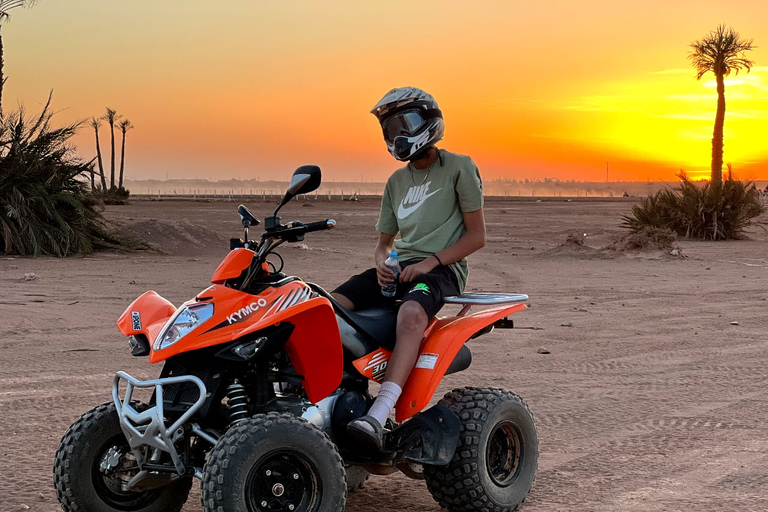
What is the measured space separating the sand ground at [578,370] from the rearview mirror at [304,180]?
198 cm

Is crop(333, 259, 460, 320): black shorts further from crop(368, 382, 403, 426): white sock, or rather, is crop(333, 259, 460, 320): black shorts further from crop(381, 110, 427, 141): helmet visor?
crop(381, 110, 427, 141): helmet visor

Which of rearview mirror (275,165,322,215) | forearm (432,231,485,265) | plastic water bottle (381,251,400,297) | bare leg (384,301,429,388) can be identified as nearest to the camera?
rearview mirror (275,165,322,215)

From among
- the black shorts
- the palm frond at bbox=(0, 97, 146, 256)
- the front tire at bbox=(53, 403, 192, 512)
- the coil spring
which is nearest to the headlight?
the coil spring

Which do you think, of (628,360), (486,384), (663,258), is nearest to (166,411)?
Result: (486,384)

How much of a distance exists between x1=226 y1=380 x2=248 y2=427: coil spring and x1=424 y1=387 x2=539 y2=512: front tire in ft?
4.23

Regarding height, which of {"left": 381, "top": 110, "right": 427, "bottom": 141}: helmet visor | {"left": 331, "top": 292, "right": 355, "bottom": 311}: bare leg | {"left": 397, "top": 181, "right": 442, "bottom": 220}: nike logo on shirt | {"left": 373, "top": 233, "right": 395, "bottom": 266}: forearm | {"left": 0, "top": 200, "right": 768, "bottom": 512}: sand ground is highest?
{"left": 381, "top": 110, "right": 427, "bottom": 141}: helmet visor

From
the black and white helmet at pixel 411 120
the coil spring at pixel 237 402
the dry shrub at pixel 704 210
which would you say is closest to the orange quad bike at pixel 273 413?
the coil spring at pixel 237 402

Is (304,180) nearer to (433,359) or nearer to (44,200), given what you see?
(433,359)

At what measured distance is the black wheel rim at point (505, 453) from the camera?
225 inches

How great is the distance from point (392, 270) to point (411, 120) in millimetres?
888

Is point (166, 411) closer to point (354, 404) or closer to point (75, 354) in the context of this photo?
point (354, 404)

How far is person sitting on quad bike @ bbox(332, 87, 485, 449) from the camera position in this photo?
5.62 m

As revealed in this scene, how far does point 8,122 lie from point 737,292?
1741 centimetres

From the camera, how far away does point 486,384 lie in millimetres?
9156
